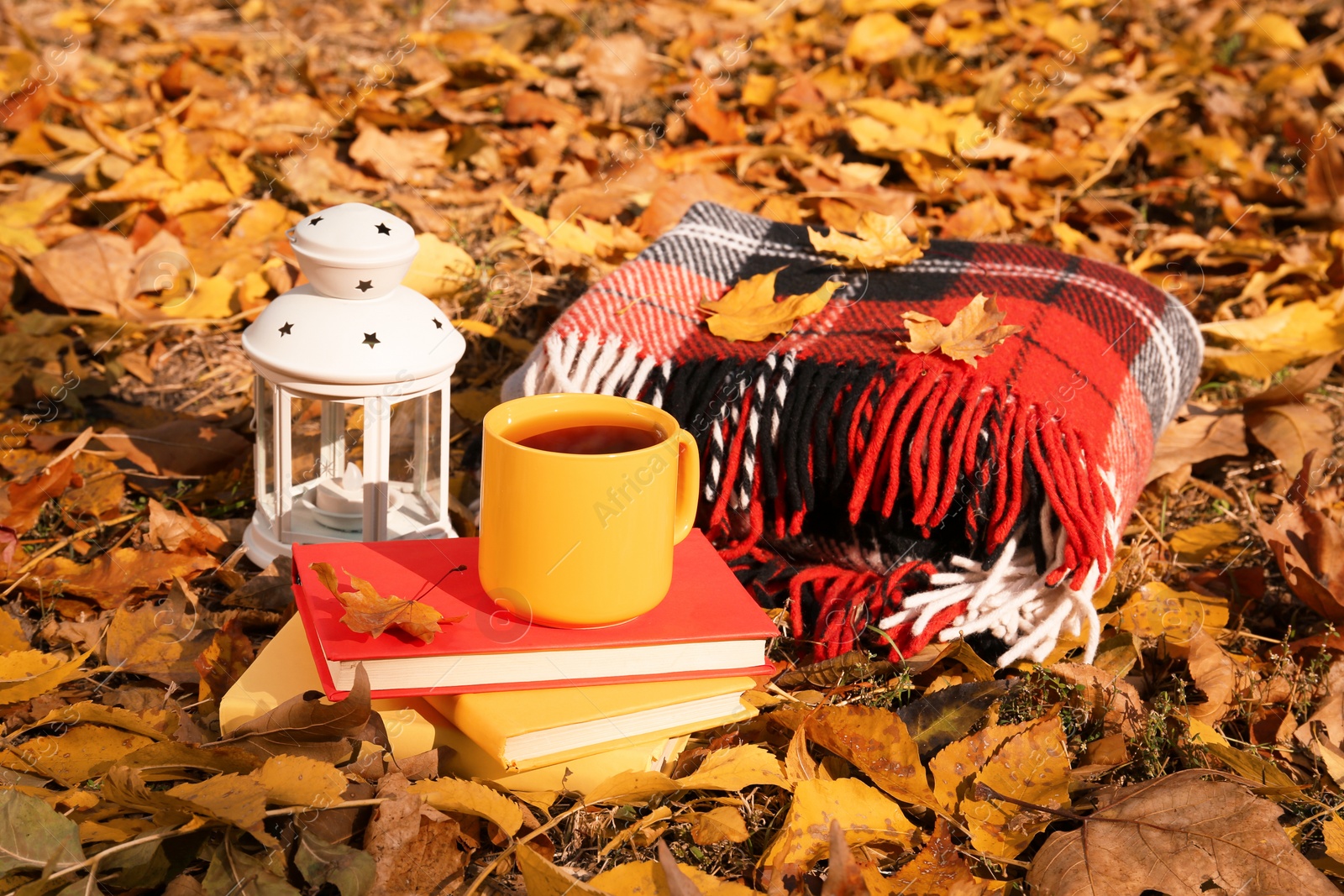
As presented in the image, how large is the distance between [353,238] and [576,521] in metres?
0.42

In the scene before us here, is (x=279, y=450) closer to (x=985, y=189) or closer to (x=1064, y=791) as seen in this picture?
(x=1064, y=791)

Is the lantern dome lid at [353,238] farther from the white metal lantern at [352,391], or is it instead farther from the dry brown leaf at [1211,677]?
the dry brown leaf at [1211,677]

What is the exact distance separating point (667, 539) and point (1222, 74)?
2665 mm

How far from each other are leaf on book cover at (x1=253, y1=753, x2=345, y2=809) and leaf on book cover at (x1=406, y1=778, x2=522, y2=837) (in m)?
0.07

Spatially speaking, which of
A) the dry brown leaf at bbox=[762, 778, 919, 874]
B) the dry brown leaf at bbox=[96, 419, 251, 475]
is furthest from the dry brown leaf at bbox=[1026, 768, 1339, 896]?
the dry brown leaf at bbox=[96, 419, 251, 475]

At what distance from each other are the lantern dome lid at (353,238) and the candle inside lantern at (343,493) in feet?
0.95

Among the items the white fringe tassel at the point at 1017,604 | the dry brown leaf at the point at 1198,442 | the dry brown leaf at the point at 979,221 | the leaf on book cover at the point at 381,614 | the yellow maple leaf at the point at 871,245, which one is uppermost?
the yellow maple leaf at the point at 871,245

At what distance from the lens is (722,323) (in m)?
1.44

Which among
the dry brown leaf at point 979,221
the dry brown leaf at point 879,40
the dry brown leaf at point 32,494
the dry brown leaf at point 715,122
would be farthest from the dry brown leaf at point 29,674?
the dry brown leaf at point 879,40

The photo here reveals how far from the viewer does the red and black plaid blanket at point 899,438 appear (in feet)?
4.02

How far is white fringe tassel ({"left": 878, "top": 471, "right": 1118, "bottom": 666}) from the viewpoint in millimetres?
1222

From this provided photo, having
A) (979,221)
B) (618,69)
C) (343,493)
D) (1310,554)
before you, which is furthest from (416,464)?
(618,69)

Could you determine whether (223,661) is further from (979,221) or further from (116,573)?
(979,221)

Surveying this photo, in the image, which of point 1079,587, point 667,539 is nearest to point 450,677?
point 667,539
